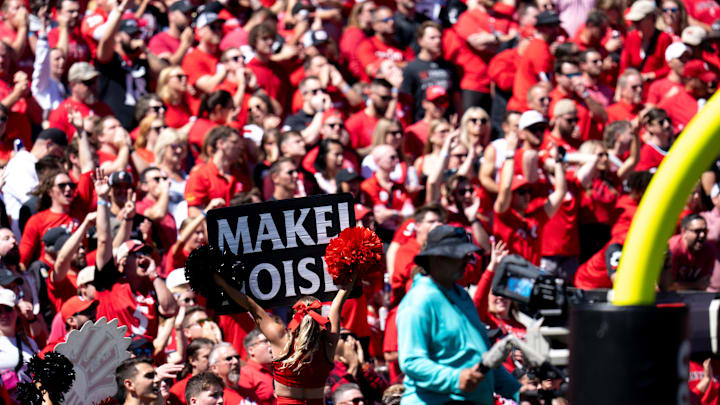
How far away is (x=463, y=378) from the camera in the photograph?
519 cm

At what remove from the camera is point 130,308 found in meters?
8.22

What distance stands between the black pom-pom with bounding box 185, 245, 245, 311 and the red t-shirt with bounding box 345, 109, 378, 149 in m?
6.32

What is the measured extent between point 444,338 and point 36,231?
4542 millimetres

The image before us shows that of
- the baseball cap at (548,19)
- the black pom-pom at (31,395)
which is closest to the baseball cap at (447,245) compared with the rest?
the black pom-pom at (31,395)

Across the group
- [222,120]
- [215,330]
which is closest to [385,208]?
[222,120]

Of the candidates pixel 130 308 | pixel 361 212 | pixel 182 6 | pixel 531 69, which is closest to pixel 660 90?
pixel 531 69

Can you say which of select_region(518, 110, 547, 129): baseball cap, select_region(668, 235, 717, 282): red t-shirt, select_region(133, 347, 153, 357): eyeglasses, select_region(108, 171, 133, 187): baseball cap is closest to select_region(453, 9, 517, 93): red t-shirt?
select_region(518, 110, 547, 129): baseball cap

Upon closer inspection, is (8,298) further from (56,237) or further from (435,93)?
(435,93)

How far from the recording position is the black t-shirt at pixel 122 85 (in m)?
11.8

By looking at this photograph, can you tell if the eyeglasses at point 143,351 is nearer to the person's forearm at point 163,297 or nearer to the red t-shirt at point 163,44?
the person's forearm at point 163,297

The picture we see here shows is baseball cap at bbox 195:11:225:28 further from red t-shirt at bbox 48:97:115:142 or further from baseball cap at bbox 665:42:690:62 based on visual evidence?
baseball cap at bbox 665:42:690:62

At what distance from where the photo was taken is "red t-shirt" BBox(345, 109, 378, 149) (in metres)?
11.9

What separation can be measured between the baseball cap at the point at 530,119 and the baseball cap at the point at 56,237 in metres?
4.08

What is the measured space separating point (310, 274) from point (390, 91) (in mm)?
6649
